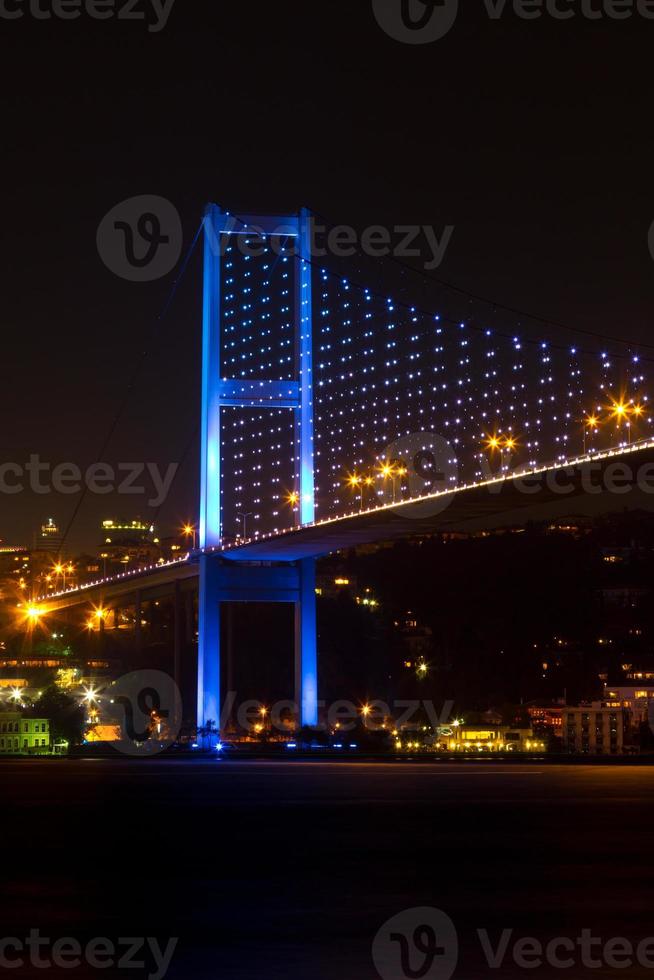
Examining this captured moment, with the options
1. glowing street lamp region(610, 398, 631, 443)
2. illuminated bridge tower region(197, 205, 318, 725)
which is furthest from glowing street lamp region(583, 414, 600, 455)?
illuminated bridge tower region(197, 205, 318, 725)

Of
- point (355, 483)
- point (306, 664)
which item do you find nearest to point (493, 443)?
point (355, 483)

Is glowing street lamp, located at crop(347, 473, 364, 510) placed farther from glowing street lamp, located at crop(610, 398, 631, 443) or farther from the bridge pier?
glowing street lamp, located at crop(610, 398, 631, 443)

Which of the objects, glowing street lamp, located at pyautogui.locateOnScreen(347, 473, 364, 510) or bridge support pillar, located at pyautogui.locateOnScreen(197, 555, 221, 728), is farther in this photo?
bridge support pillar, located at pyautogui.locateOnScreen(197, 555, 221, 728)

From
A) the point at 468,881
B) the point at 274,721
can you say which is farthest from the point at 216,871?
the point at 274,721

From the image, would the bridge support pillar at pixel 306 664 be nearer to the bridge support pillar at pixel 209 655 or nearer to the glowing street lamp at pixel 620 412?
the bridge support pillar at pixel 209 655

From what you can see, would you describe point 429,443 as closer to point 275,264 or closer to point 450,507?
point 450,507

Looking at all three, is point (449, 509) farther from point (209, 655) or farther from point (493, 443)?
point (209, 655)
